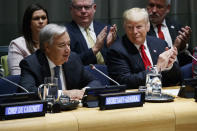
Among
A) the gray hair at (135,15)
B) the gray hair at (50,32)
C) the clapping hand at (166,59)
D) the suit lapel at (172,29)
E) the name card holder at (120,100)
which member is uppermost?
the gray hair at (135,15)

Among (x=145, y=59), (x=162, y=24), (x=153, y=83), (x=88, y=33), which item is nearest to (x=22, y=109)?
(x=153, y=83)

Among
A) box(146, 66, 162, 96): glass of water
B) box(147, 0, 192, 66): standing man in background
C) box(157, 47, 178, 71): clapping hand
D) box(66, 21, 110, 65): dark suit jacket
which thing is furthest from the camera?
box(147, 0, 192, 66): standing man in background

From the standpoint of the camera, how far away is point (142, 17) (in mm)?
4020

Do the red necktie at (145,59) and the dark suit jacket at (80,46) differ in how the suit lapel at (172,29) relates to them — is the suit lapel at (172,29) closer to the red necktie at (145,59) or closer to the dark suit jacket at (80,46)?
the dark suit jacket at (80,46)

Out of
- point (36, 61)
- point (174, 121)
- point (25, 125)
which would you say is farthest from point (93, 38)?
point (25, 125)

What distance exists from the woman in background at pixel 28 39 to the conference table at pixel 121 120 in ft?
5.68

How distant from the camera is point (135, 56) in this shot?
399 centimetres

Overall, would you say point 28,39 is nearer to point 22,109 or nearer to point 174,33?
point 174,33

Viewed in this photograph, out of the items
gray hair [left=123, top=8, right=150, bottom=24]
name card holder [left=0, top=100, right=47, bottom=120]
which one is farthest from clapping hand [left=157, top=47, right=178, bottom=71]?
name card holder [left=0, top=100, right=47, bottom=120]

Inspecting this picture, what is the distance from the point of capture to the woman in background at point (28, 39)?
14.3ft

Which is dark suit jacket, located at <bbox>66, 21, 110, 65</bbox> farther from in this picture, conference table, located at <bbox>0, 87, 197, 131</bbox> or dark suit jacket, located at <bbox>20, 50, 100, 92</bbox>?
conference table, located at <bbox>0, 87, 197, 131</bbox>

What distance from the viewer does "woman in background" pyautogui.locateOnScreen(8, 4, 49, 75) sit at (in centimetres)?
434

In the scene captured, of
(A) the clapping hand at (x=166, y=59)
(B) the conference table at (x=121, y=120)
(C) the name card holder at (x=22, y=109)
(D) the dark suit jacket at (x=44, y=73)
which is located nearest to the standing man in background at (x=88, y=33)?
(D) the dark suit jacket at (x=44, y=73)

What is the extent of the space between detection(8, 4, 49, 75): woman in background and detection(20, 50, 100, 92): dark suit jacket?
77cm
